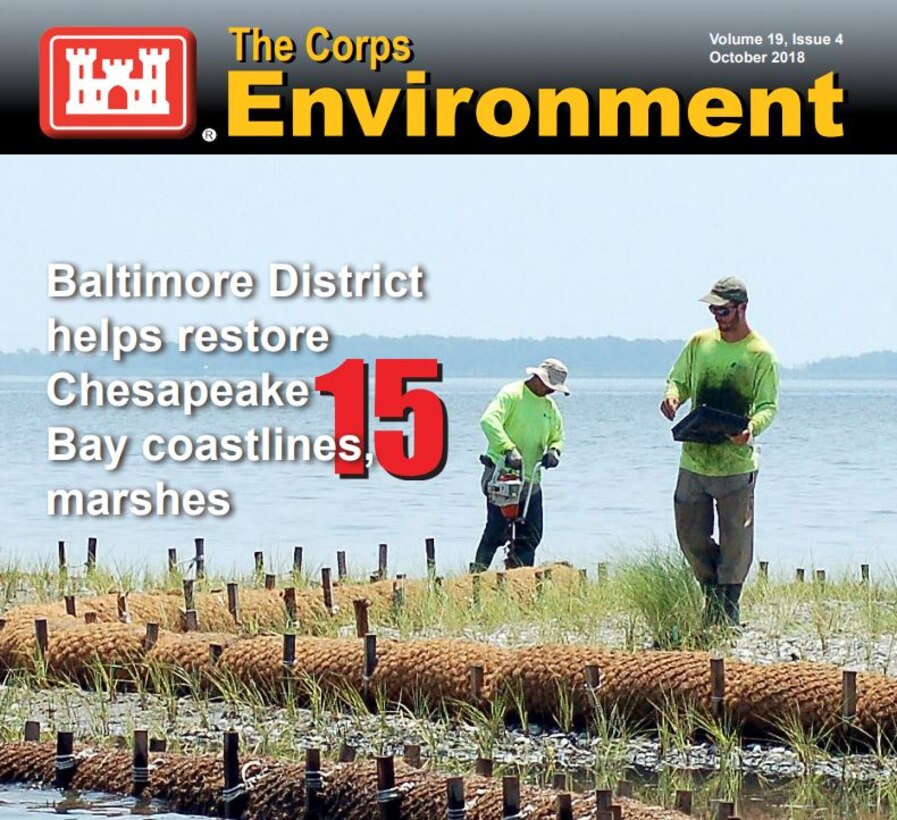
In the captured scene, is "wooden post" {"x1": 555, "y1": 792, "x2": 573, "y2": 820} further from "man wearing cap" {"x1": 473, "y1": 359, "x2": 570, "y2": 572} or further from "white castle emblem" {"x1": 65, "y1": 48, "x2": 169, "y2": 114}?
"man wearing cap" {"x1": 473, "y1": 359, "x2": 570, "y2": 572}

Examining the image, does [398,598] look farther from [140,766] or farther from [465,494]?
[465,494]

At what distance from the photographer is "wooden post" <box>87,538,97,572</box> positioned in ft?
47.2

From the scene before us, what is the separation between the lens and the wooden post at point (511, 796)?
23.4 ft

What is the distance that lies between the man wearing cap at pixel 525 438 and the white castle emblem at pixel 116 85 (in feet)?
14.3

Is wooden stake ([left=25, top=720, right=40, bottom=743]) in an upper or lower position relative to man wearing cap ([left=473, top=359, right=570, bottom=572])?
lower

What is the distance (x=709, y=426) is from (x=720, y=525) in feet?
1.94

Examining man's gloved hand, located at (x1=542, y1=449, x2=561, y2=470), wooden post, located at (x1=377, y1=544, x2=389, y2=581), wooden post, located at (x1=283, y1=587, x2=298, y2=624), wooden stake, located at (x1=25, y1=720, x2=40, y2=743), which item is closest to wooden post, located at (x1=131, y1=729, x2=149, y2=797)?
wooden stake, located at (x1=25, y1=720, x2=40, y2=743)

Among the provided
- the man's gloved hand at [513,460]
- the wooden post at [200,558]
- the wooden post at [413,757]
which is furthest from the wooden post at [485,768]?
the wooden post at [200,558]

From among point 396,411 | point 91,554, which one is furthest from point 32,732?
point 91,554

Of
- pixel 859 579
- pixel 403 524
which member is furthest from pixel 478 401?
pixel 859 579

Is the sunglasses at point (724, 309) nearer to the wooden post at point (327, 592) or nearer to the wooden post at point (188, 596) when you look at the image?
the wooden post at point (327, 592)

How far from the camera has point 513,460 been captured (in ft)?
44.9

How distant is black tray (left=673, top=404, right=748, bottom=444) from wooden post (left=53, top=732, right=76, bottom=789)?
4059 mm

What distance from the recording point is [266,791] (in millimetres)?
7895
